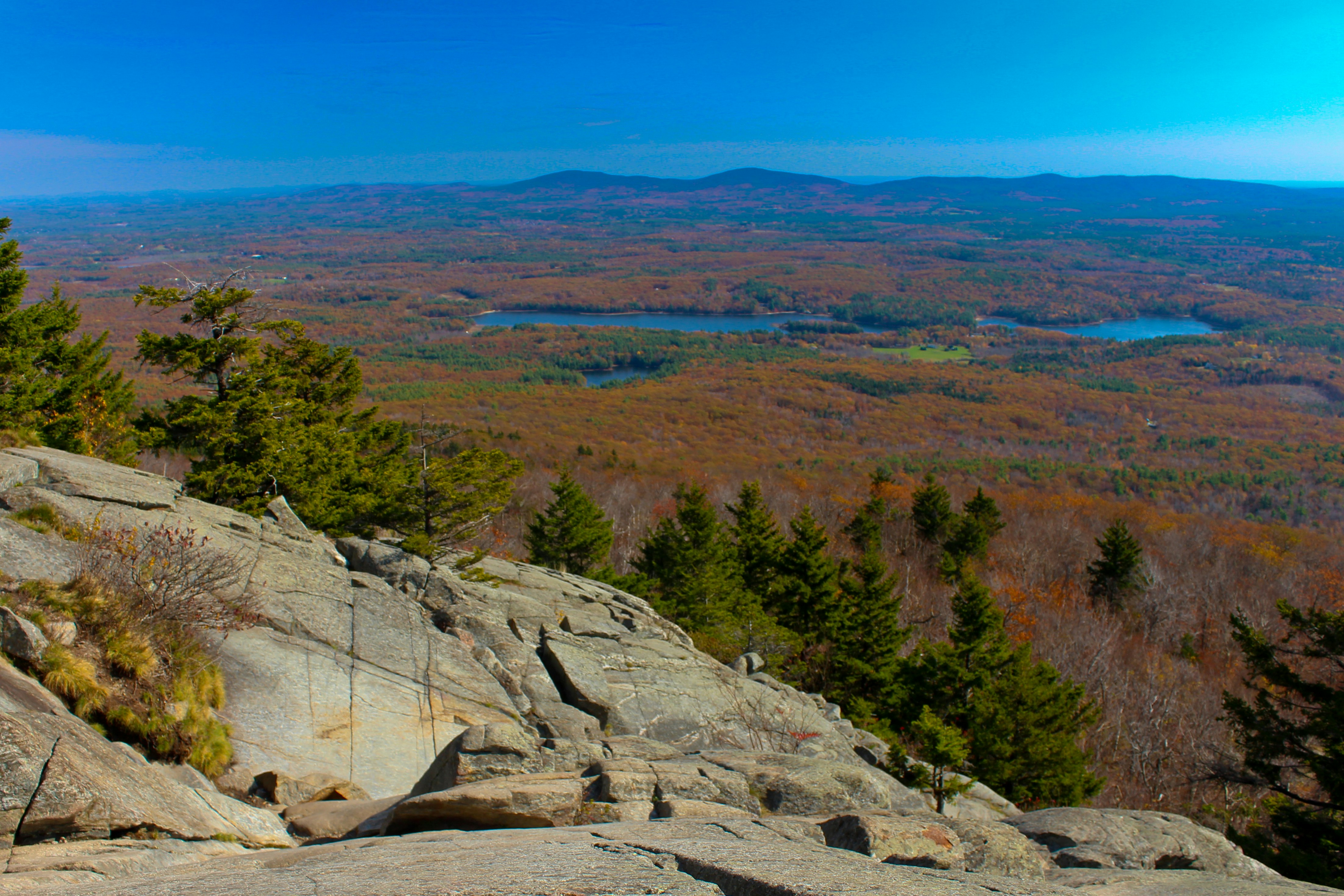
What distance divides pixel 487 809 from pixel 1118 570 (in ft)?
140

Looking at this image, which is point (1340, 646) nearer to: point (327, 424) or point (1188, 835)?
point (1188, 835)

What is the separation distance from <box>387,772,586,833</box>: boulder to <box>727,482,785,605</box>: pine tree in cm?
2023

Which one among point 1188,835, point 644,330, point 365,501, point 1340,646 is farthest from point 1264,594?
point 644,330

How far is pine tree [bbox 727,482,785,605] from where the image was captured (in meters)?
28.0

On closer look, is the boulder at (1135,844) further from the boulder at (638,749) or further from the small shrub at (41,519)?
the small shrub at (41,519)

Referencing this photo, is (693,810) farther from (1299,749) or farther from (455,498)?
(1299,749)

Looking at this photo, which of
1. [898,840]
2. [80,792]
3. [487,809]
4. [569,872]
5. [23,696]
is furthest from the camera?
[898,840]

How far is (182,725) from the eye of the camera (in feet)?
26.2

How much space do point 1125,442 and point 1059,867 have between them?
4321 inches

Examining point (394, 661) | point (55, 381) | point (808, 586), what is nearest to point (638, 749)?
point (394, 661)

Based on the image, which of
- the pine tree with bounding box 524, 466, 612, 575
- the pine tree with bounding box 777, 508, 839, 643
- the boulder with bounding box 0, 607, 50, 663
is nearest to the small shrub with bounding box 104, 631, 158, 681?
the boulder with bounding box 0, 607, 50, 663

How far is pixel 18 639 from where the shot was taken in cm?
704

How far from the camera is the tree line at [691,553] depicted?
15.6 m

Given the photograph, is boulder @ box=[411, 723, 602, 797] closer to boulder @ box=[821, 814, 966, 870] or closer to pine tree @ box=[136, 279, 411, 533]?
boulder @ box=[821, 814, 966, 870]
